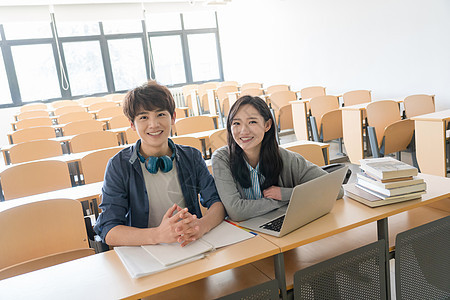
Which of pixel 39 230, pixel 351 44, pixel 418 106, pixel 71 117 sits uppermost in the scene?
pixel 351 44

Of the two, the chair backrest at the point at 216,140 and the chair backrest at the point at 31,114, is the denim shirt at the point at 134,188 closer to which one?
the chair backrest at the point at 216,140

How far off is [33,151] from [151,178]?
98.5 inches

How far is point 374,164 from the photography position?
1624 millimetres

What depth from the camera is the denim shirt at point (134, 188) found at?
147cm

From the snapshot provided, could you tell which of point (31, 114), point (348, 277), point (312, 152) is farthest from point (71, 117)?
point (348, 277)

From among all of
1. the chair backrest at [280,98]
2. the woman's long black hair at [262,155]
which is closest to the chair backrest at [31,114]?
the chair backrest at [280,98]

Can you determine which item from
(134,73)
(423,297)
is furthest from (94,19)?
(423,297)

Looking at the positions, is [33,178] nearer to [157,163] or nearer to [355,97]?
[157,163]

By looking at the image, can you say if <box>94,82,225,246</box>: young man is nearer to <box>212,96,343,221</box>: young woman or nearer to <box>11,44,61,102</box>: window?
<box>212,96,343,221</box>: young woman

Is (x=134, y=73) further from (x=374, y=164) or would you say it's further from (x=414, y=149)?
(x=374, y=164)

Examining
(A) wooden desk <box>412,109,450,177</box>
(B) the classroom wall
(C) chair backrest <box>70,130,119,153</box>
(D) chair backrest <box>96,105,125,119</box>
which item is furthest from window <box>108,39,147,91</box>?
(A) wooden desk <box>412,109,450,177</box>

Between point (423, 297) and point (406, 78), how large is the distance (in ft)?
15.0

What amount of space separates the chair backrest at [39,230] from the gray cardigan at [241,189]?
76cm

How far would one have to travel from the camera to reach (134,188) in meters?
1.54
